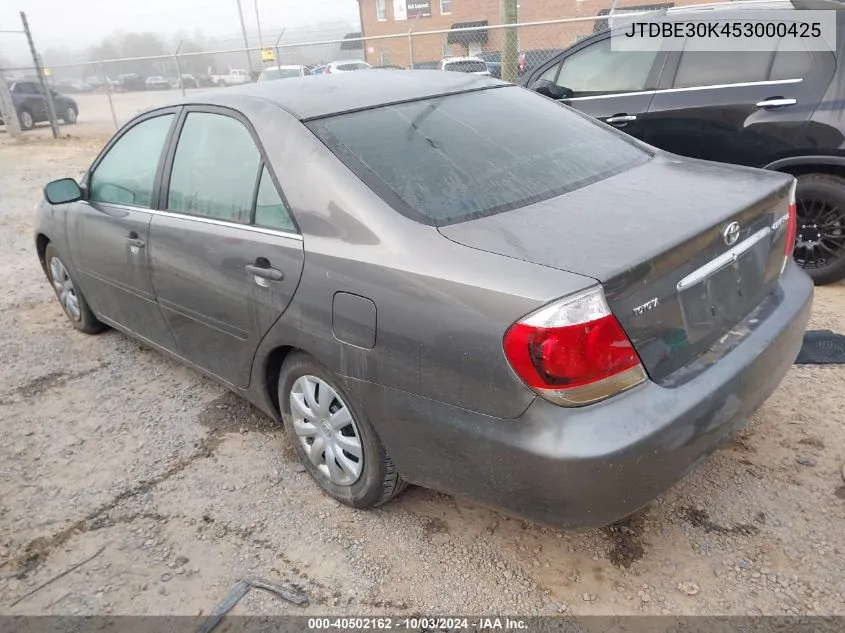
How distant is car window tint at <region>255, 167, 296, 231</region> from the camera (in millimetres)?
2469

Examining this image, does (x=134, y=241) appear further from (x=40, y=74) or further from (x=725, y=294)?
(x=40, y=74)

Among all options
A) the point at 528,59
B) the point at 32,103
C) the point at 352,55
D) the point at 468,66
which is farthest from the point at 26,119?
the point at 528,59

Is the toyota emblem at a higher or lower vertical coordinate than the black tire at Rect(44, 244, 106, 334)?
higher

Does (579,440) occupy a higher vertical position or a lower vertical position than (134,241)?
lower

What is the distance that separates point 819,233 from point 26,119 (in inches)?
799

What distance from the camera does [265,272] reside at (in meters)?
2.51

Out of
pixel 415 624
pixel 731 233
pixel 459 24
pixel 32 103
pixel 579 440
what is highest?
pixel 459 24

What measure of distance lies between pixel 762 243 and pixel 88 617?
8.98 ft

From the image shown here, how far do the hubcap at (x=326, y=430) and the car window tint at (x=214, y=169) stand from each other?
76 cm

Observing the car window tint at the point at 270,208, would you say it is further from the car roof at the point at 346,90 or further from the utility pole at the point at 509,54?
the utility pole at the point at 509,54

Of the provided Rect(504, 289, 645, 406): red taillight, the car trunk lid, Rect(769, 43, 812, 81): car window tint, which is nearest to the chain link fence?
Rect(769, 43, 812, 81): car window tint

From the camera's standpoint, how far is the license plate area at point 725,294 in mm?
2043

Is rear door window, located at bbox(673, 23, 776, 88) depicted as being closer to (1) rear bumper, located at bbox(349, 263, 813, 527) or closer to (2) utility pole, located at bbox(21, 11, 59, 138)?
(1) rear bumper, located at bbox(349, 263, 813, 527)

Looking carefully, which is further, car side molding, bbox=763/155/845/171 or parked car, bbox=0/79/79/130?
parked car, bbox=0/79/79/130
